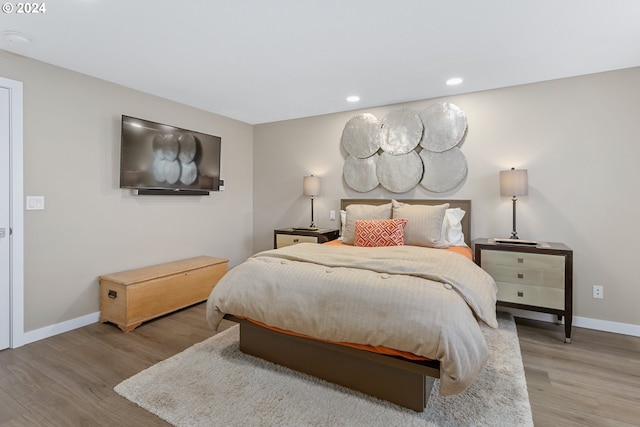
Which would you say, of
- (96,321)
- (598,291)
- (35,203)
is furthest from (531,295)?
(35,203)

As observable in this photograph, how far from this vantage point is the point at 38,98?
2.78 meters

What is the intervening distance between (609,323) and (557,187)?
1.37 metres

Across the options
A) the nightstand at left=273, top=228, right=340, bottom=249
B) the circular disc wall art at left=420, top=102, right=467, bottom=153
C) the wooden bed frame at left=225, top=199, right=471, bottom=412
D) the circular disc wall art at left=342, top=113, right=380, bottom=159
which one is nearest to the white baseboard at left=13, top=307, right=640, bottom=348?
the wooden bed frame at left=225, top=199, right=471, bottom=412

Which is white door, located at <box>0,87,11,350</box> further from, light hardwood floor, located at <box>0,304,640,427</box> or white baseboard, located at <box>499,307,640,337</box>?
white baseboard, located at <box>499,307,640,337</box>

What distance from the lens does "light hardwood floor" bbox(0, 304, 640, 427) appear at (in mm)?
1807

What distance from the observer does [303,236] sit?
4.05 m

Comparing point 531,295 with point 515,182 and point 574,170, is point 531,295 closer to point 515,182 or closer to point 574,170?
point 515,182

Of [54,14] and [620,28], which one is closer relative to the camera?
[54,14]

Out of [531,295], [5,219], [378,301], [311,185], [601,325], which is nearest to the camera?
[378,301]

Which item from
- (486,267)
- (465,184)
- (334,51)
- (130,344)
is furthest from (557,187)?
(130,344)

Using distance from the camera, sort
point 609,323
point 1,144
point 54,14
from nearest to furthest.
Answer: point 54,14 < point 1,144 < point 609,323

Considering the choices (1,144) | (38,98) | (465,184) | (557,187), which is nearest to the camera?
(1,144)

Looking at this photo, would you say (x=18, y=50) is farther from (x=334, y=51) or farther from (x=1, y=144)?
(x=334, y=51)

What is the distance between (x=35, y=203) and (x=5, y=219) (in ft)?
0.78
